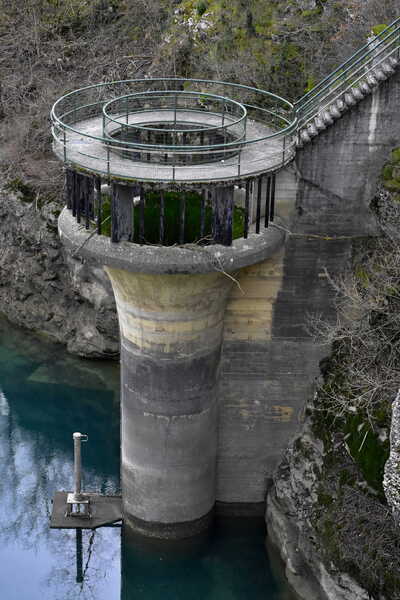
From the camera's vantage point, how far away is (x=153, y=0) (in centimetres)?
Answer: 4400

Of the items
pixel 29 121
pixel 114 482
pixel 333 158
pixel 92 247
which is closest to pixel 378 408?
pixel 333 158

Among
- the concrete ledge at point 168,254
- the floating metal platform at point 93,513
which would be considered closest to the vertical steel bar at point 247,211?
the concrete ledge at point 168,254

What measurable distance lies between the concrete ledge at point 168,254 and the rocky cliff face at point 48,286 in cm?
1236

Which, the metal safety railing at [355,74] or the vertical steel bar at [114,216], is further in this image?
the metal safety railing at [355,74]

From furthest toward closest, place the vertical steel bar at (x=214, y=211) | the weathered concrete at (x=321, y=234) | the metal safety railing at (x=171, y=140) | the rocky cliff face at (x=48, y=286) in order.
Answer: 1. the rocky cliff face at (x=48, y=286)
2. the weathered concrete at (x=321, y=234)
3. the vertical steel bar at (x=214, y=211)
4. the metal safety railing at (x=171, y=140)

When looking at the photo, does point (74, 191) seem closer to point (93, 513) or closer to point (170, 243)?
point (170, 243)

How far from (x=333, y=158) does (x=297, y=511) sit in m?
11.3

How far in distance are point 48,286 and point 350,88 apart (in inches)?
775

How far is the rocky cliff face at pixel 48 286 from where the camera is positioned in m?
38.6

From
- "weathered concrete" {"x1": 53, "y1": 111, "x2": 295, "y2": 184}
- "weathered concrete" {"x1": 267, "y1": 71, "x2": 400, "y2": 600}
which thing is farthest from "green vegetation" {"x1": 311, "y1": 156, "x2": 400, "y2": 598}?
"weathered concrete" {"x1": 53, "y1": 111, "x2": 295, "y2": 184}

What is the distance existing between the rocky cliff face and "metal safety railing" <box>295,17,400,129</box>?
14203mm

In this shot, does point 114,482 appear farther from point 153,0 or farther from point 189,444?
point 153,0

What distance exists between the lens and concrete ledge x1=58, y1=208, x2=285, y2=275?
24562mm

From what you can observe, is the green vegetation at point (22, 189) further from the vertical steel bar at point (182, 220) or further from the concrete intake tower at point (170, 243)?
the vertical steel bar at point (182, 220)
